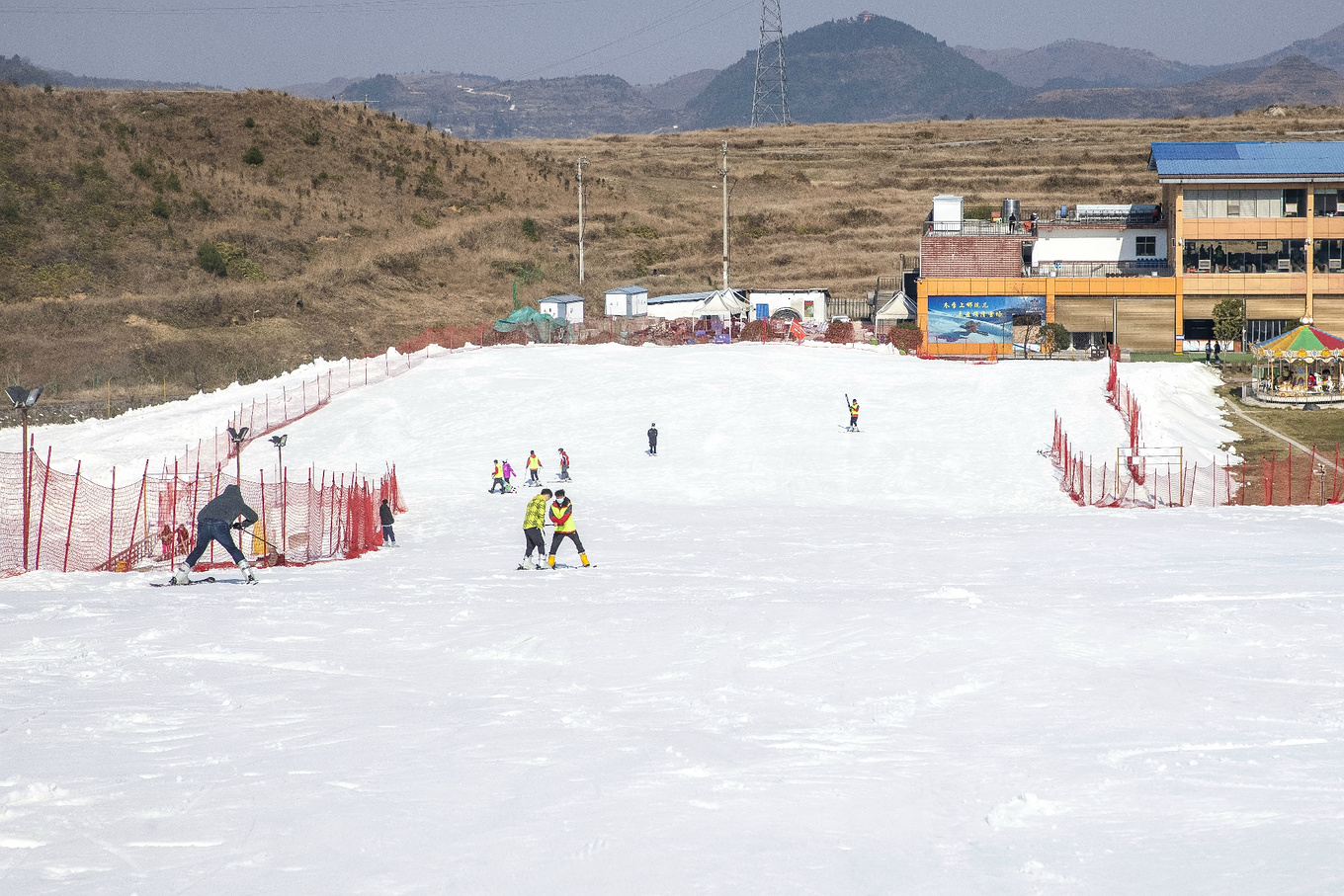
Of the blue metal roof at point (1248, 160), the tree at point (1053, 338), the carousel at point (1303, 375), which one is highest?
the blue metal roof at point (1248, 160)

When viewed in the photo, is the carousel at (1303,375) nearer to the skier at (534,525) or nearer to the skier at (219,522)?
the skier at (534,525)

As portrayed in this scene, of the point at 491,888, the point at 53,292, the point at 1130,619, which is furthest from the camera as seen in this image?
the point at 53,292

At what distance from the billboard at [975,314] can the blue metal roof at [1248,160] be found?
9193mm

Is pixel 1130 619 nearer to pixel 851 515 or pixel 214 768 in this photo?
pixel 214 768

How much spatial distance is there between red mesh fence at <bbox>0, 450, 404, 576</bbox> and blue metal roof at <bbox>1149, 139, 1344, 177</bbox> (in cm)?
4926

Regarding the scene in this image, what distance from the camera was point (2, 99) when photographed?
307 feet

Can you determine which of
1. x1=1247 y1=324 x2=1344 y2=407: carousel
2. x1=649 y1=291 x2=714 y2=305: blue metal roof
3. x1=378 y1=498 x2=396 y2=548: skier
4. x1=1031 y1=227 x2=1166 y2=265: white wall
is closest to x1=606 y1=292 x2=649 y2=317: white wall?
x1=649 y1=291 x2=714 y2=305: blue metal roof

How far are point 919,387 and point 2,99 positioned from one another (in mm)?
77413

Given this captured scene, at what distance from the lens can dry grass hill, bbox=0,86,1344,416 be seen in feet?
225

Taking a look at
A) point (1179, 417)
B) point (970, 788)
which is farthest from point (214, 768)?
point (1179, 417)

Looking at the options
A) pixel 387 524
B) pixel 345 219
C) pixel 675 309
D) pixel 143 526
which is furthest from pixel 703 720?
pixel 345 219

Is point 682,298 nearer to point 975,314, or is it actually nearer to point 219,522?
point 975,314

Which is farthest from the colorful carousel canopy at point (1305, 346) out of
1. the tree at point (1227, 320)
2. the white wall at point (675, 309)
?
the white wall at point (675, 309)

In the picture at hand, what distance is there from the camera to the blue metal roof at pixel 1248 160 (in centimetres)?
6309
